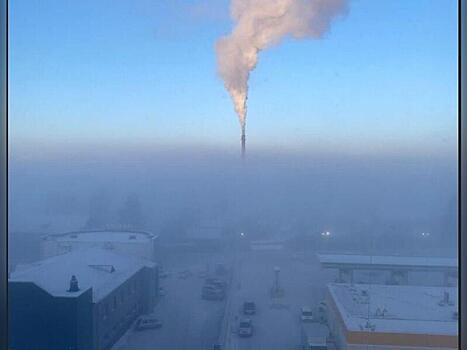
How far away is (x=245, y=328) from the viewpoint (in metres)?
1.24

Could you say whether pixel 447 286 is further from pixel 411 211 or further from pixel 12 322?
pixel 12 322

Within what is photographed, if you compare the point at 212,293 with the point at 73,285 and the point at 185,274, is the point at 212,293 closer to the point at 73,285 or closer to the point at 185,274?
the point at 185,274

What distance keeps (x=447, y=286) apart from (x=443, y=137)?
355mm

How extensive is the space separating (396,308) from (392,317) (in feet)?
0.08

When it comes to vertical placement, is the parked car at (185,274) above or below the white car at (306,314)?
above

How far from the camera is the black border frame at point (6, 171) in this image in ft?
3.85

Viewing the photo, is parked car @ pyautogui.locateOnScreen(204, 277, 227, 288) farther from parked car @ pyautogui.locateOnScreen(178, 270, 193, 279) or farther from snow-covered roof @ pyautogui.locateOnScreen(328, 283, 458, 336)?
snow-covered roof @ pyautogui.locateOnScreen(328, 283, 458, 336)

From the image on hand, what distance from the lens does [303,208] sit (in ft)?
4.11

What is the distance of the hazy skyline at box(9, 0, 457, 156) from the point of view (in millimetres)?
1205

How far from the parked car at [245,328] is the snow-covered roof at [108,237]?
303 millimetres

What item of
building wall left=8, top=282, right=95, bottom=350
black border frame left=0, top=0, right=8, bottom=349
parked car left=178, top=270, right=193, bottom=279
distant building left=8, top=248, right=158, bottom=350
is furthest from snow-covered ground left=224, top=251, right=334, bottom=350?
black border frame left=0, top=0, right=8, bottom=349

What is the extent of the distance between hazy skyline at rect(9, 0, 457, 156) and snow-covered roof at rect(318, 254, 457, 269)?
0.26 meters

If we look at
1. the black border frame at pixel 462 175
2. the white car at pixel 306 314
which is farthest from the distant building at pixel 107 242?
the black border frame at pixel 462 175

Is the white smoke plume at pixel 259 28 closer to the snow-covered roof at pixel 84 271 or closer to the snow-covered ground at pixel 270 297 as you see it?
the snow-covered ground at pixel 270 297
